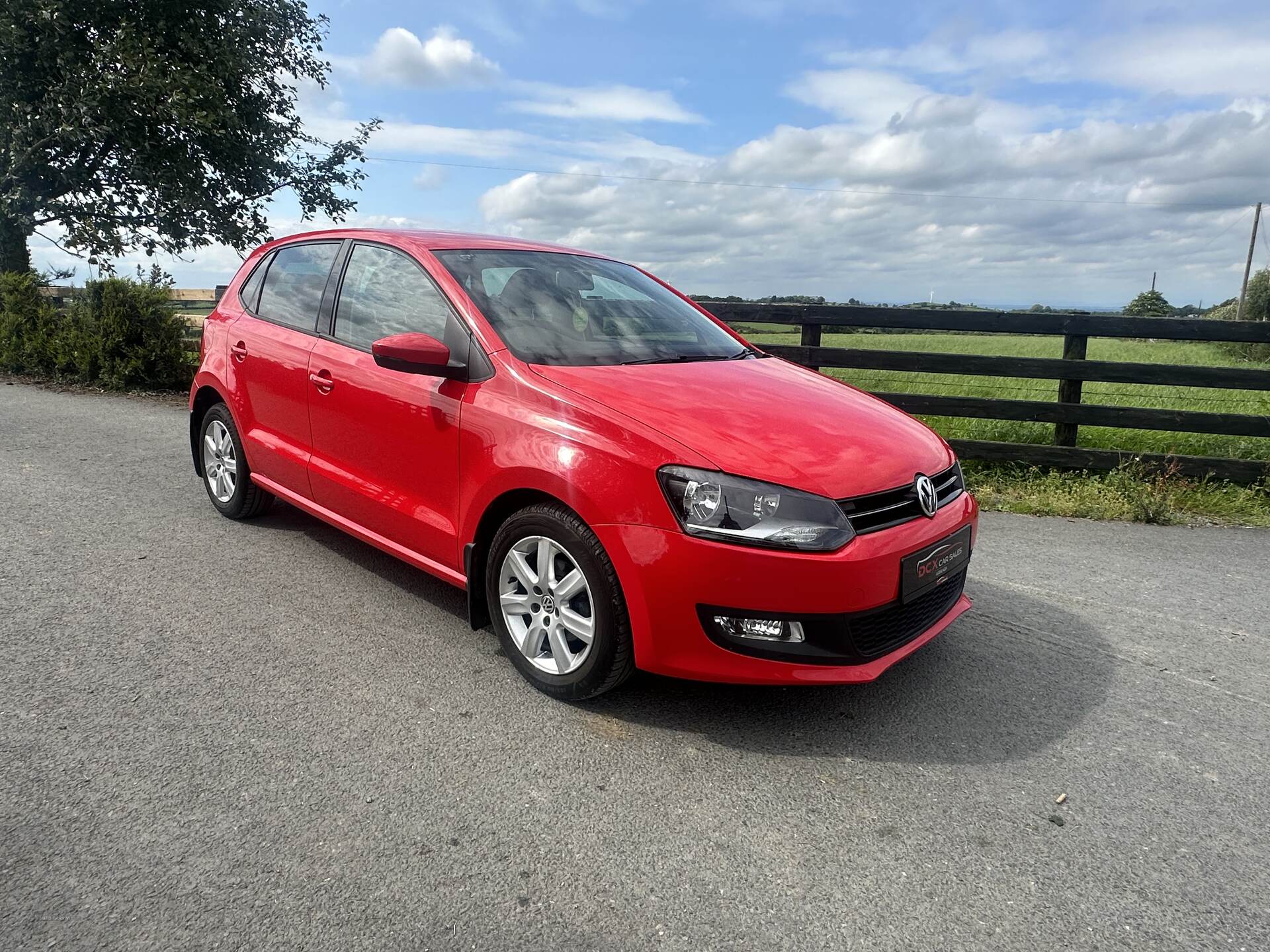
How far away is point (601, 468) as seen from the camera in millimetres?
2922

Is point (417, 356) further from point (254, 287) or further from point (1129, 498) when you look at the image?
point (1129, 498)

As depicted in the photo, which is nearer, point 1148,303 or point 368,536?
point 368,536

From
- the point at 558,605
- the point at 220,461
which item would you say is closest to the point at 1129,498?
the point at 558,605

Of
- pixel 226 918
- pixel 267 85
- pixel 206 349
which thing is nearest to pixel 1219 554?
pixel 226 918

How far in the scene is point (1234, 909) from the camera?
222 cm

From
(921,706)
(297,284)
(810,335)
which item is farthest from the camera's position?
(810,335)

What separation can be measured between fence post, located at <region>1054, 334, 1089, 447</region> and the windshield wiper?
4048 millimetres

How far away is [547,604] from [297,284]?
8.48 feet

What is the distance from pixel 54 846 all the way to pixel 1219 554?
20.0ft

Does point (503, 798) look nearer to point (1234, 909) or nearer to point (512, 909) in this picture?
point (512, 909)

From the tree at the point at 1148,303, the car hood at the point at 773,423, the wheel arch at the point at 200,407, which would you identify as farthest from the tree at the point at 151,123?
the tree at the point at 1148,303

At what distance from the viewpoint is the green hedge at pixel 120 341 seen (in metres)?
11.2

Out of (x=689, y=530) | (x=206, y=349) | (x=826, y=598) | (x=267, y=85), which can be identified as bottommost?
(x=826, y=598)

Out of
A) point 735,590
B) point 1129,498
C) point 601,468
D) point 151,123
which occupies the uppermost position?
point 151,123
